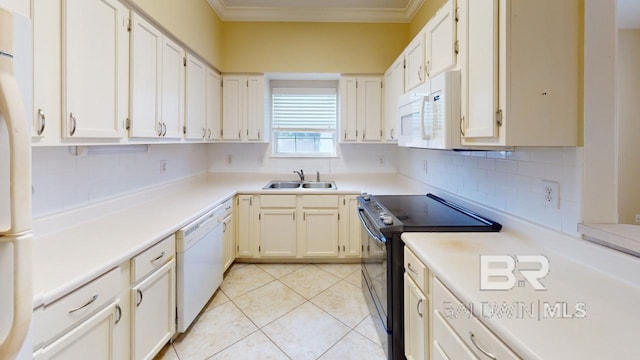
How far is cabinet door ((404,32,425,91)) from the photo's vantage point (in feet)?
7.33

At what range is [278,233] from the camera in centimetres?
333

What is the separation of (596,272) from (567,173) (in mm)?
415

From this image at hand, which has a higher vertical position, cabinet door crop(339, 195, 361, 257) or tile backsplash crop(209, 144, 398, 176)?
tile backsplash crop(209, 144, 398, 176)

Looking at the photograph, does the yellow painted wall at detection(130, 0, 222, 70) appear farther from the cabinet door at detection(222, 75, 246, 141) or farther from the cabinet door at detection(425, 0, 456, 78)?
the cabinet door at detection(425, 0, 456, 78)

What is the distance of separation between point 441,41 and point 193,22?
2181 millimetres

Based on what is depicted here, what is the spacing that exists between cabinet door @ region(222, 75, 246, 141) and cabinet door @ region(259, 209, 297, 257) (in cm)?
107

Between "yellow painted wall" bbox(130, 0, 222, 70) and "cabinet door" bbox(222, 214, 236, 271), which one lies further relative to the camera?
"cabinet door" bbox(222, 214, 236, 271)

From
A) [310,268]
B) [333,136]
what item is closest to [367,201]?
[310,268]

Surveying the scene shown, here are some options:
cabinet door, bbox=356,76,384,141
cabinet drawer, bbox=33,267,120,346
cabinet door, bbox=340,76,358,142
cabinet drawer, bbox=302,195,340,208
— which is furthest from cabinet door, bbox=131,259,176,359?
cabinet door, bbox=356,76,384,141

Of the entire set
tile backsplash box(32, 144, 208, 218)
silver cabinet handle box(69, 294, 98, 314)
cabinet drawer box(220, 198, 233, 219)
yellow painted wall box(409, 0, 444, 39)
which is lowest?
silver cabinet handle box(69, 294, 98, 314)

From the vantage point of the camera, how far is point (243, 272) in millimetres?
3219

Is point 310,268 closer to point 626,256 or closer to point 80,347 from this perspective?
point 80,347

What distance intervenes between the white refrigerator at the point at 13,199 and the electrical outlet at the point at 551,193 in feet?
6.16

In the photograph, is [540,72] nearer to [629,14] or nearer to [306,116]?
[629,14]
